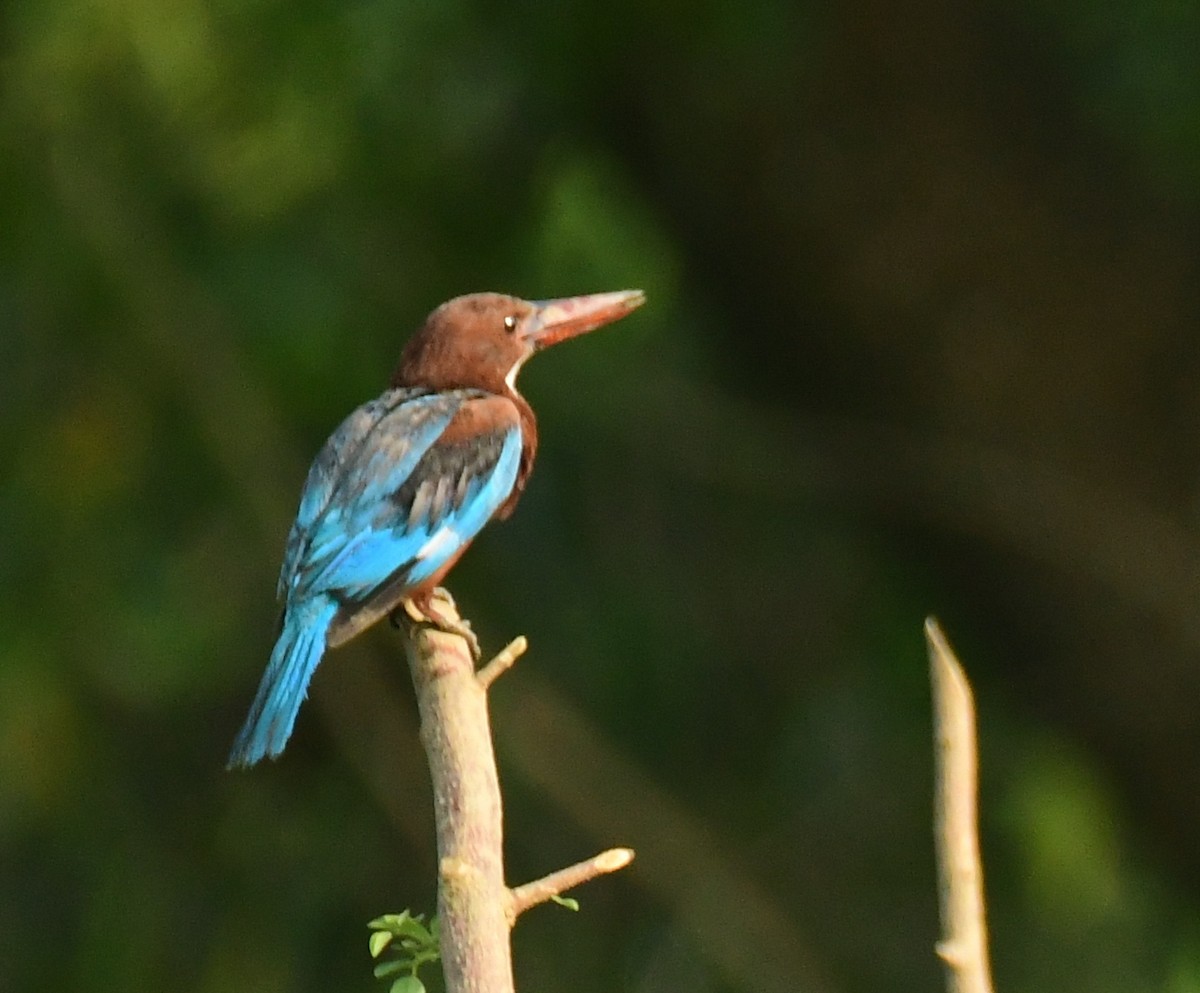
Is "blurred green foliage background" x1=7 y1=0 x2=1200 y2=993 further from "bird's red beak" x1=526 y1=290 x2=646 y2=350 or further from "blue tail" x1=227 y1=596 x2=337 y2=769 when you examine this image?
"blue tail" x1=227 y1=596 x2=337 y2=769

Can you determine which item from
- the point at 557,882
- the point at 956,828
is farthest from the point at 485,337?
the point at 956,828

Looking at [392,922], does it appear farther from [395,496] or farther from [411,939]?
[395,496]

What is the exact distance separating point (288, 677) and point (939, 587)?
2161mm

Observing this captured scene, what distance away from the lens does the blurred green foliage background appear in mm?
3846

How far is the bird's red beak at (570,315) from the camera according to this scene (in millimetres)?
3135

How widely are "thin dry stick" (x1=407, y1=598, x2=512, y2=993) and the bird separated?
192 millimetres

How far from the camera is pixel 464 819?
183cm

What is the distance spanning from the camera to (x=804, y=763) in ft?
14.5

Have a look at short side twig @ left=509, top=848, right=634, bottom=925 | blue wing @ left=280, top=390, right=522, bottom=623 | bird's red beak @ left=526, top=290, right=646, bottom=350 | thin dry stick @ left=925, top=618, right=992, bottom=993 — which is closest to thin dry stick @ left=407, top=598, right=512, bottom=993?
short side twig @ left=509, top=848, right=634, bottom=925

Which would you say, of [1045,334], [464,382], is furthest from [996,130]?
[464,382]

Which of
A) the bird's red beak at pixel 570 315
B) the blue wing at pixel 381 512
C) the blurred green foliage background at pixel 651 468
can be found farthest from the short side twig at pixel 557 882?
the blurred green foliage background at pixel 651 468

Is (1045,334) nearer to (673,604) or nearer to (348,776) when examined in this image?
(673,604)

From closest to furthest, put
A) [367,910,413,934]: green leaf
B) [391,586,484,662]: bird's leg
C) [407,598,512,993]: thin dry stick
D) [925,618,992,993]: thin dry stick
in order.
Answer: [925,618,992,993]: thin dry stick, [407,598,512,993]: thin dry stick, [367,910,413,934]: green leaf, [391,586,484,662]: bird's leg

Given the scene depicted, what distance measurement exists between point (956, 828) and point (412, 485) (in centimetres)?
175
